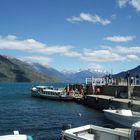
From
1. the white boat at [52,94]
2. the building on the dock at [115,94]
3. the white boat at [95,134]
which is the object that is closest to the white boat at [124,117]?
the building on the dock at [115,94]

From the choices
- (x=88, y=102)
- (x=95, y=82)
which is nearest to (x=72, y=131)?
(x=88, y=102)

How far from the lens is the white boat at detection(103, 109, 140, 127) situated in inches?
1619

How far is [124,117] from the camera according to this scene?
4291 cm

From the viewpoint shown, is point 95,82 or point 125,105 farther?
point 95,82

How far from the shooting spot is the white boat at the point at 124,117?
135 ft

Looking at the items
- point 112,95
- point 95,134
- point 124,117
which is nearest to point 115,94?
point 112,95

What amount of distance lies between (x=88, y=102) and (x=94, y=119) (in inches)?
887

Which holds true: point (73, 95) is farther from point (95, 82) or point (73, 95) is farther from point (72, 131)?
point (72, 131)

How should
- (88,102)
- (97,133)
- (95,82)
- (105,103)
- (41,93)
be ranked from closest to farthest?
(97,133) < (105,103) < (88,102) < (95,82) < (41,93)

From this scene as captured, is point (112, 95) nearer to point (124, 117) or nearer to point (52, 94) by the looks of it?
point (52, 94)

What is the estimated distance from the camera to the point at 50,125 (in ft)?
157

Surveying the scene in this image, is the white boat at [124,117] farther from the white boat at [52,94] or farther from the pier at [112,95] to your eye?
the white boat at [52,94]

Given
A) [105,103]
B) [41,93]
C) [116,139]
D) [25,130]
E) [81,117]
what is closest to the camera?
[116,139]

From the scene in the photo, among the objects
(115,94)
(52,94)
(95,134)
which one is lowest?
(95,134)
